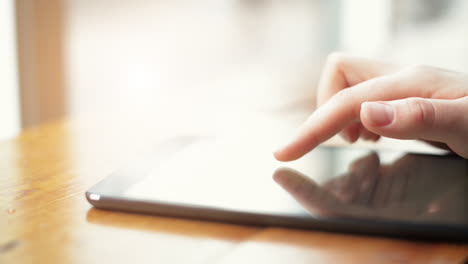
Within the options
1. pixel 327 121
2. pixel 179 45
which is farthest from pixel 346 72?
pixel 179 45

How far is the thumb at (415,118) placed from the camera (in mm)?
440


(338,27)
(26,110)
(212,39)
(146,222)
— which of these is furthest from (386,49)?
(146,222)

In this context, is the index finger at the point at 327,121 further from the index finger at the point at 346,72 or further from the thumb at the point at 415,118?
the index finger at the point at 346,72

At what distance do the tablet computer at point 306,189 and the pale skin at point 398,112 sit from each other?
27 mm

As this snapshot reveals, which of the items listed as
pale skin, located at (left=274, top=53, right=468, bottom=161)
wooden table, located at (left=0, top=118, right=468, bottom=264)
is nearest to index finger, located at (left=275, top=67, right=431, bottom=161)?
pale skin, located at (left=274, top=53, right=468, bottom=161)

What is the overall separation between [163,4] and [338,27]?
29.8 inches

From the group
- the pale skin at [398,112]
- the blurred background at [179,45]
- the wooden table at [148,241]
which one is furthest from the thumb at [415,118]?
the blurred background at [179,45]

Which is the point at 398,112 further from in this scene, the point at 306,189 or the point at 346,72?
the point at 346,72

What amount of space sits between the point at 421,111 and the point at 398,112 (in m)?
0.02

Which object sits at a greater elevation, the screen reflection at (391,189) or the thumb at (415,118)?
the thumb at (415,118)

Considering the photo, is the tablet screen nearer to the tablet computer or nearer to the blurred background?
the tablet computer

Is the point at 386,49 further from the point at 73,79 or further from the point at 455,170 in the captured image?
the point at 455,170

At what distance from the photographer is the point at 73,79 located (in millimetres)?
2229

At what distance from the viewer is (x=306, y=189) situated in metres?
0.43
